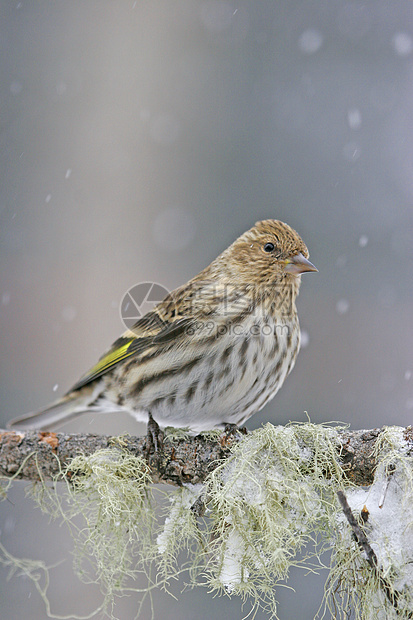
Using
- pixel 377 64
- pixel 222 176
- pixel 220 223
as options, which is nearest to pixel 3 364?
pixel 220 223

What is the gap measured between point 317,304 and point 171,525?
342 centimetres

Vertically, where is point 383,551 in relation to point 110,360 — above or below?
below

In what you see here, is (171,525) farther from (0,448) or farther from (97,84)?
(97,84)

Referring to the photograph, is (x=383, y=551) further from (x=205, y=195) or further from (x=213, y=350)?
(x=205, y=195)

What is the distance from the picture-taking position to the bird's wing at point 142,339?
306 cm

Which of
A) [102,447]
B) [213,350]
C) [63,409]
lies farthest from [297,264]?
[63,409]

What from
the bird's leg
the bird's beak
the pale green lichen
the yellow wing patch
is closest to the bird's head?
the bird's beak

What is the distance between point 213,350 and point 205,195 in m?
4.07

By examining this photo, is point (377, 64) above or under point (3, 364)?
above

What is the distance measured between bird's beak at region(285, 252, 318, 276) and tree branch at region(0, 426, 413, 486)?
99 cm

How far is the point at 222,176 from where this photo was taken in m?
6.68

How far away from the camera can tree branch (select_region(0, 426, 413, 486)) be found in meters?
2.43

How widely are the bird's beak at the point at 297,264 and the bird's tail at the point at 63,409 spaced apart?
4.01 feet

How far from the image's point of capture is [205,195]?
6.71 meters
